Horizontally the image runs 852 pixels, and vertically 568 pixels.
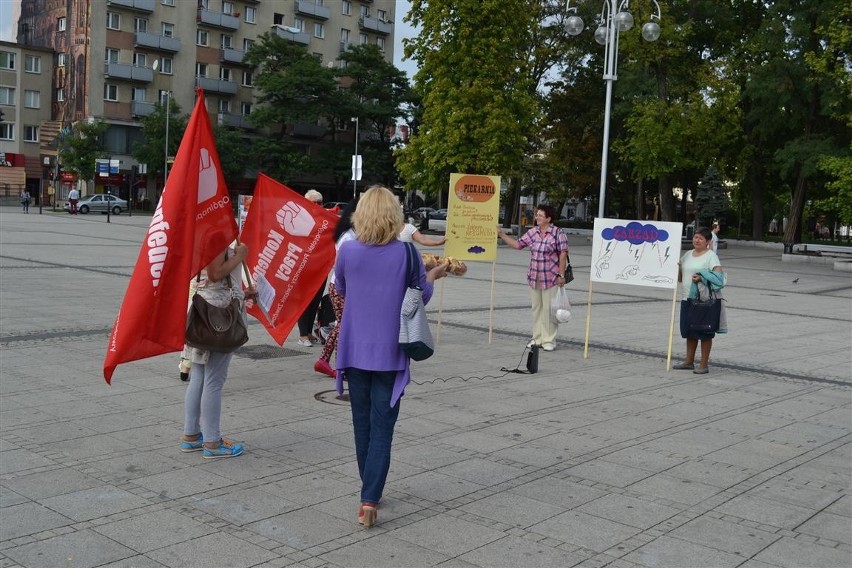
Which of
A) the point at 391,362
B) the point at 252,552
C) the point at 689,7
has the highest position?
the point at 689,7

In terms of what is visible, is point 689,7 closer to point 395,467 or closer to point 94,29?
point 94,29

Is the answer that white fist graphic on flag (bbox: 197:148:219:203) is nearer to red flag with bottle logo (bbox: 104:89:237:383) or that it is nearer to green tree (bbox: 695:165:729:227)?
red flag with bottle logo (bbox: 104:89:237:383)

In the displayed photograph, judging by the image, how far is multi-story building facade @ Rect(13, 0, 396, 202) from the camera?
227ft

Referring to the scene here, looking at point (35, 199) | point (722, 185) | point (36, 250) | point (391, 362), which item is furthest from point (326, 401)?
point (35, 199)

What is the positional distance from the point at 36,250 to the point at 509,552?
22547 millimetres

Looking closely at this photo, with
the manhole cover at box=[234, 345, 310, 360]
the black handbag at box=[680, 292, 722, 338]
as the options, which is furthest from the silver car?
the black handbag at box=[680, 292, 722, 338]

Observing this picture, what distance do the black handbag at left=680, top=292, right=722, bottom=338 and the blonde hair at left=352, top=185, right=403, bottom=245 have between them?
6509 mm

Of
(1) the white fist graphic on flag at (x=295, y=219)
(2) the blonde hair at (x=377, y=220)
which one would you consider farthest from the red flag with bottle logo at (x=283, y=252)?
(2) the blonde hair at (x=377, y=220)

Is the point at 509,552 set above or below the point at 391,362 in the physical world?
below

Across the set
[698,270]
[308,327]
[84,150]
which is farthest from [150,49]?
[698,270]

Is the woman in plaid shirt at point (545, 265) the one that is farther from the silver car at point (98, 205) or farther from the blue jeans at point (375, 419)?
the silver car at point (98, 205)

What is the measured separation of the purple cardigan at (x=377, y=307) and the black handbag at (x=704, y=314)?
20.9 feet

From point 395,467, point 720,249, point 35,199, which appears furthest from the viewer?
point 35,199

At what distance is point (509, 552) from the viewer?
16.1 ft
